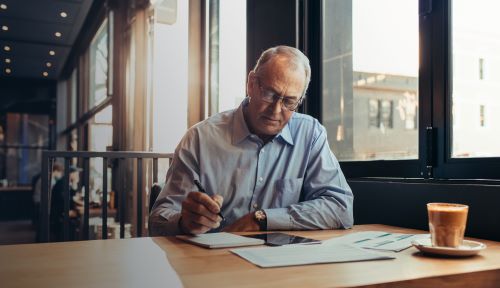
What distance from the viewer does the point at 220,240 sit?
118cm

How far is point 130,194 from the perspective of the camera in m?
4.89

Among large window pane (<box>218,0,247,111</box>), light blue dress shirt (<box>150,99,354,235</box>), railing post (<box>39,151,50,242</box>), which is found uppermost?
large window pane (<box>218,0,247,111</box>)

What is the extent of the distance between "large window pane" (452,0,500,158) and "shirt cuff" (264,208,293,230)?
Result: 66cm

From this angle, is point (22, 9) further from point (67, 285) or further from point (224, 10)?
point (67, 285)

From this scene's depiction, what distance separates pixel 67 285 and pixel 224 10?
9.66 feet

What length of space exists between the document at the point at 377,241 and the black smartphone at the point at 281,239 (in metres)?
0.05

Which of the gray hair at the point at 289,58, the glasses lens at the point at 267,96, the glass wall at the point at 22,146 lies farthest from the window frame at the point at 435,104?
the glass wall at the point at 22,146

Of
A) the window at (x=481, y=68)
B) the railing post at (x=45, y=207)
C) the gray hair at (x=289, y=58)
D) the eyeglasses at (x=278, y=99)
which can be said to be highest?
the gray hair at (x=289, y=58)

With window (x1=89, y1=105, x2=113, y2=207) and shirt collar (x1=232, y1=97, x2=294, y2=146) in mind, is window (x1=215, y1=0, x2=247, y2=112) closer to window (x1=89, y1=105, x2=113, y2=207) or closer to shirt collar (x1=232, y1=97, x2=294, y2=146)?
shirt collar (x1=232, y1=97, x2=294, y2=146)

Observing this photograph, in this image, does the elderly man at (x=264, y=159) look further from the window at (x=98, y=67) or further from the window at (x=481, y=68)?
the window at (x=98, y=67)

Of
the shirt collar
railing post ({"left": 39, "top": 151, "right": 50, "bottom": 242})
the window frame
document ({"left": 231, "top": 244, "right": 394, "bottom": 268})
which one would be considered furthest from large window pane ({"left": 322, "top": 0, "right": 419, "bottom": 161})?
railing post ({"left": 39, "top": 151, "right": 50, "bottom": 242})

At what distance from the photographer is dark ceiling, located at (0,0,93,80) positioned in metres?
6.19

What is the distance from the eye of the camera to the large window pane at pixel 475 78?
1.63 meters

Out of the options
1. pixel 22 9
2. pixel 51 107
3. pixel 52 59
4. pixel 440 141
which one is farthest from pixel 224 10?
pixel 51 107
